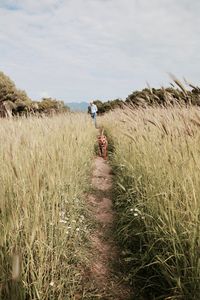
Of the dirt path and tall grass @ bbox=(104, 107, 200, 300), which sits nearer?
tall grass @ bbox=(104, 107, 200, 300)

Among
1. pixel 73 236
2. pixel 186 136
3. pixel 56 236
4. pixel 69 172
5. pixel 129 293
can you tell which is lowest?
Result: pixel 129 293

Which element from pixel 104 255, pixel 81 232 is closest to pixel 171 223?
pixel 104 255

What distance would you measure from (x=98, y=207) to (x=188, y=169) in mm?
2127

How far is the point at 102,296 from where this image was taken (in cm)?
231

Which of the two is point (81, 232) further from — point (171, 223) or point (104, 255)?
point (171, 223)

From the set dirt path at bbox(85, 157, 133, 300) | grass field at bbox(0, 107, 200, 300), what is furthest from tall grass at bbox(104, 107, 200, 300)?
dirt path at bbox(85, 157, 133, 300)

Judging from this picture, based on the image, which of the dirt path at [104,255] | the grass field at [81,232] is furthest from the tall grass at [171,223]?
the dirt path at [104,255]

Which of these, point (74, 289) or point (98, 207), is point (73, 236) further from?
point (98, 207)

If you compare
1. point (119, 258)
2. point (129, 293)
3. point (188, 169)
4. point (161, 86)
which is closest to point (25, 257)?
point (129, 293)

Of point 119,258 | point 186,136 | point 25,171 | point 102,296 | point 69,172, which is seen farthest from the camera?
point 69,172

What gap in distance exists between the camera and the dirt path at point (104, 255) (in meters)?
2.41

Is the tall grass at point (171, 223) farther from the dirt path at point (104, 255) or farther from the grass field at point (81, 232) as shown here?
the dirt path at point (104, 255)

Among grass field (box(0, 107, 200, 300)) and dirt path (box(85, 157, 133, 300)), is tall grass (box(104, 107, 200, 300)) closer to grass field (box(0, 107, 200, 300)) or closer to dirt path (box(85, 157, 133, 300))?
grass field (box(0, 107, 200, 300))

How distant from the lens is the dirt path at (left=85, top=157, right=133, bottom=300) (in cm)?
241
